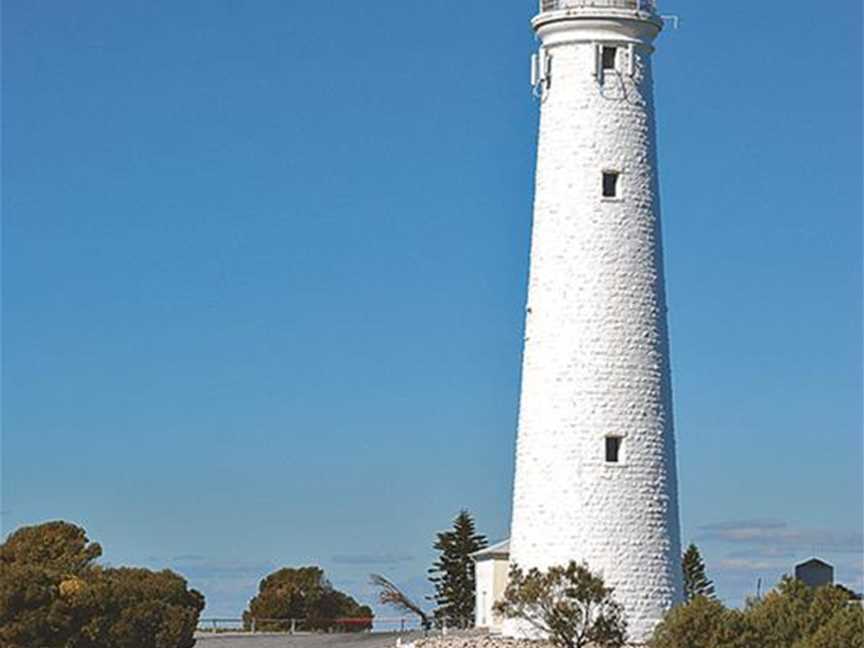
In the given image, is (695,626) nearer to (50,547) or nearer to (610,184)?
(610,184)

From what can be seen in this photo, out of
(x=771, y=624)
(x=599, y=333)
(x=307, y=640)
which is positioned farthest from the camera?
(x=307, y=640)

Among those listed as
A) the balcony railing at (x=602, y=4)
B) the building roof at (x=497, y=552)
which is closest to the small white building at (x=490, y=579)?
the building roof at (x=497, y=552)

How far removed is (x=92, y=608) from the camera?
53438 mm

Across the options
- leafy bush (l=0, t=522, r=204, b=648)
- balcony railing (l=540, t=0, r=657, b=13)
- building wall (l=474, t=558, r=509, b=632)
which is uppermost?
balcony railing (l=540, t=0, r=657, b=13)

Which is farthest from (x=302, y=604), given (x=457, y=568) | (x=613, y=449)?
(x=613, y=449)

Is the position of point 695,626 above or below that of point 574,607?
below

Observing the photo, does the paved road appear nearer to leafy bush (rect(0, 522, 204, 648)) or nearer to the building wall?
A: the building wall

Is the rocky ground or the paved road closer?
the rocky ground

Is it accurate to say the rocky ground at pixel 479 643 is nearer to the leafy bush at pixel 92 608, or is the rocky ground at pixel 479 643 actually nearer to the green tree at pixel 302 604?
the leafy bush at pixel 92 608

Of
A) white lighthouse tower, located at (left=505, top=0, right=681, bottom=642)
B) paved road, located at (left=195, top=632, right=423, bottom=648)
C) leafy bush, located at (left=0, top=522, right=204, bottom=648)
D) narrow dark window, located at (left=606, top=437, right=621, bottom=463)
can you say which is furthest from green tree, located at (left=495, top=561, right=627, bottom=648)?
leafy bush, located at (left=0, top=522, right=204, bottom=648)

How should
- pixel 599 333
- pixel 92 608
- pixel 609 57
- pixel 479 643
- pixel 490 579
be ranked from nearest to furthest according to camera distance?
Result: pixel 599 333, pixel 609 57, pixel 479 643, pixel 92 608, pixel 490 579

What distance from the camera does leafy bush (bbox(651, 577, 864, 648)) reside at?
144ft

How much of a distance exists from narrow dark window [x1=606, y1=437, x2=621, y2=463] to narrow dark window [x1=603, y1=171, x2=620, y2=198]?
478cm

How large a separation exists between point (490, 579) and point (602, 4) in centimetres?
1477
